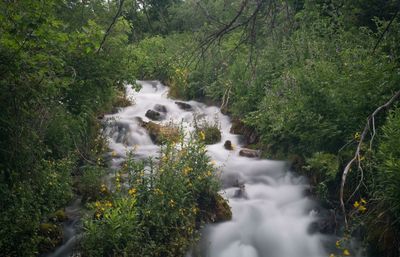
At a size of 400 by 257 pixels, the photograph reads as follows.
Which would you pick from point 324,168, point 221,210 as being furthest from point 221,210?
point 324,168

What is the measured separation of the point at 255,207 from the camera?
7844 millimetres

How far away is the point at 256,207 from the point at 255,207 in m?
0.02

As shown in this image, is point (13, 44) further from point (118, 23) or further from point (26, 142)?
point (118, 23)

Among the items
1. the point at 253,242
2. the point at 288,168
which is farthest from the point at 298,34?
the point at 253,242

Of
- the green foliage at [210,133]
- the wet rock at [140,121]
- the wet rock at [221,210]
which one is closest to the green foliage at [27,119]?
the wet rock at [221,210]

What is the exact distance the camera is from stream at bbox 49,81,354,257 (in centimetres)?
677

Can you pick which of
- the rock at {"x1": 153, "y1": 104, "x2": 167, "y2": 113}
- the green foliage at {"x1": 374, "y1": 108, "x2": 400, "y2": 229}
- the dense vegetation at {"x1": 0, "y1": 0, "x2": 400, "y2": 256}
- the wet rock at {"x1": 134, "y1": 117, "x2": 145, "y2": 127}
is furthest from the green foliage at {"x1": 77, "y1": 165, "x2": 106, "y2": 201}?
the rock at {"x1": 153, "y1": 104, "x2": 167, "y2": 113}

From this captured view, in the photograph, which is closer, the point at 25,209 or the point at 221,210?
the point at 25,209

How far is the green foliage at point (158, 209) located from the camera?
18.9 ft

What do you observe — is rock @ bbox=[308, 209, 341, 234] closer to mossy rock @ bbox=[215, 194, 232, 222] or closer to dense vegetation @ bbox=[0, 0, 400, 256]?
dense vegetation @ bbox=[0, 0, 400, 256]

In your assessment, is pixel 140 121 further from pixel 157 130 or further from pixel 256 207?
pixel 256 207

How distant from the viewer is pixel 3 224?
5223mm

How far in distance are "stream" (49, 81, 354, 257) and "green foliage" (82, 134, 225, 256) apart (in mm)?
395

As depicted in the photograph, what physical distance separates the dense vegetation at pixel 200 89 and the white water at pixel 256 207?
0.40 m
